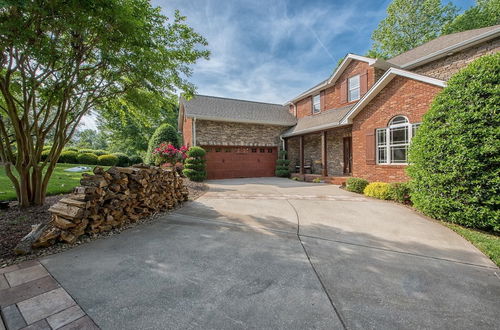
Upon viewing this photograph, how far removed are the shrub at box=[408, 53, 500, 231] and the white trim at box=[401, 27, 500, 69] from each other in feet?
16.6

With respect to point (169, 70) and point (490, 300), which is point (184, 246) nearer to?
point (490, 300)

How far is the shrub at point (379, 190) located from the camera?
680cm

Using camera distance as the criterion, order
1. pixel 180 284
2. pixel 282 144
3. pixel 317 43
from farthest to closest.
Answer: pixel 282 144 < pixel 317 43 < pixel 180 284

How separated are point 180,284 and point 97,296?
0.79 metres

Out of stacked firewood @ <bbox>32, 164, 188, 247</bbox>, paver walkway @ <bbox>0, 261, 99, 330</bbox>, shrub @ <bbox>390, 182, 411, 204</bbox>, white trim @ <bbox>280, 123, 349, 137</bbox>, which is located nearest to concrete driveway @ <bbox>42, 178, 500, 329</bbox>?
paver walkway @ <bbox>0, 261, 99, 330</bbox>

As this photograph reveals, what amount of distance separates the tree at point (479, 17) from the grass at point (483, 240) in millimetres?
20687

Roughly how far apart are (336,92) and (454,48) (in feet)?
17.2

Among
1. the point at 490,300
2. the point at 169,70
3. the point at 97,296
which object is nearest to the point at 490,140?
the point at 490,300

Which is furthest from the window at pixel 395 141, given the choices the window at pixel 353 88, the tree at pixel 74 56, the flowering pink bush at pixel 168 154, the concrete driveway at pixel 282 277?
the flowering pink bush at pixel 168 154

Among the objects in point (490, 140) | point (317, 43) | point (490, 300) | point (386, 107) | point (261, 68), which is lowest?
point (490, 300)

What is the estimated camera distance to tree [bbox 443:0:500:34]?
603 inches

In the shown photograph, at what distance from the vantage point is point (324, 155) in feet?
37.3

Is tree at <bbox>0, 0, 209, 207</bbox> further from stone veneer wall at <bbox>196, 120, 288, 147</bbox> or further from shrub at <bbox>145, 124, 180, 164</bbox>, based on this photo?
shrub at <bbox>145, 124, 180, 164</bbox>

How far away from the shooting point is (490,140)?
13.0 feet
